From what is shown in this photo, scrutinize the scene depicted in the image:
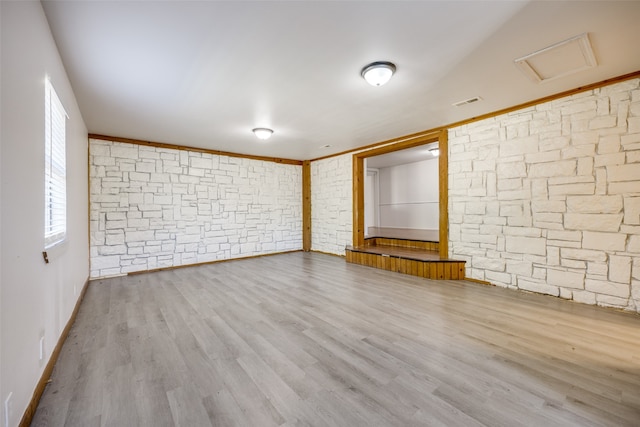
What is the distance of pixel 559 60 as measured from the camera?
2334mm

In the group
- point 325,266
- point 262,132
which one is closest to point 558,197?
point 325,266

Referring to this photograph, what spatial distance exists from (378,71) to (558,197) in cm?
269

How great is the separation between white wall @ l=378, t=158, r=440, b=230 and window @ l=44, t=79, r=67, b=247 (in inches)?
293

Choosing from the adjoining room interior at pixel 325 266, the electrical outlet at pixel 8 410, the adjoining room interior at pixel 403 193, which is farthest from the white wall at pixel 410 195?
the electrical outlet at pixel 8 410

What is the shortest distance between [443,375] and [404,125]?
136 inches

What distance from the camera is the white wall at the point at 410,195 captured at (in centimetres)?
744

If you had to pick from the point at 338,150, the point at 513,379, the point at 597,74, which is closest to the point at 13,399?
the point at 513,379

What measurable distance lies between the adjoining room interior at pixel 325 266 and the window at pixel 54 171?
38 millimetres

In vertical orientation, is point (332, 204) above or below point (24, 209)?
above

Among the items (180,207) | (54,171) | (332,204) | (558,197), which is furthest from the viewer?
(332,204)

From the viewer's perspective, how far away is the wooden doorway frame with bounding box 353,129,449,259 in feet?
13.8

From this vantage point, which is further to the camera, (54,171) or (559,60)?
(559,60)

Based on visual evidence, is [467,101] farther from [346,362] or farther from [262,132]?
[346,362]

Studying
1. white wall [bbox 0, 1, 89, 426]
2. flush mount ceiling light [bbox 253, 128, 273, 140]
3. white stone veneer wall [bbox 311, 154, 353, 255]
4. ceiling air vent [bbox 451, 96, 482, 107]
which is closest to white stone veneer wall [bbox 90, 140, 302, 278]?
white stone veneer wall [bbox 311, 154, 353, 255]
